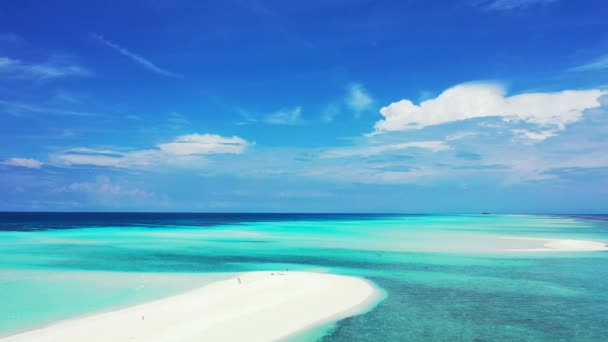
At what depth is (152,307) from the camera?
12898 mm

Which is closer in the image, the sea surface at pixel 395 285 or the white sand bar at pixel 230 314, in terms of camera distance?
the white sand bar at pixel 230 314

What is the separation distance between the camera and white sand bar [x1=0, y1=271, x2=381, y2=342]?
10297 millimetres

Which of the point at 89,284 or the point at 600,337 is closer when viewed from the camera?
the point at 600,337

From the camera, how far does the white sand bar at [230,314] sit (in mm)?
10297

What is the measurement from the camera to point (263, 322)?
11.6 meters

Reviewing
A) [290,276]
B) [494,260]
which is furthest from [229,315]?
[494,260]

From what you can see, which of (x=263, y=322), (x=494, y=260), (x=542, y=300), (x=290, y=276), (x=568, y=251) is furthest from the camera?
(x=568, y=251)

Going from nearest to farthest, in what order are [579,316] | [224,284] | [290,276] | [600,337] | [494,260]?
[600,337] → [579,316] → [224,284] → [290,276] → [494,260]

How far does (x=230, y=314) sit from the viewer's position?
12.2 meters

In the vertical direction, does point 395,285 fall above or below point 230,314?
above

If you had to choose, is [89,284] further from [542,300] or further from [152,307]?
[542,300]

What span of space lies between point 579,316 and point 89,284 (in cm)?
1708

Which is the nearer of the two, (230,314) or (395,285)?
(230,314)

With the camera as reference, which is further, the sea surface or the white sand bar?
the sea surface
